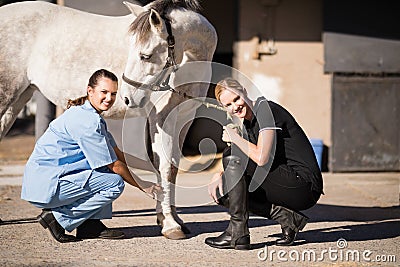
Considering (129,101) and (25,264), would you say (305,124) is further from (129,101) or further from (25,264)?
(25,264)

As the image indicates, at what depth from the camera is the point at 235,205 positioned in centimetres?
409

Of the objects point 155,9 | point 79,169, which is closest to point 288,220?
point 79,169

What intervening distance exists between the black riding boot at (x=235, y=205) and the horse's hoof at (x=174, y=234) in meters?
0.32

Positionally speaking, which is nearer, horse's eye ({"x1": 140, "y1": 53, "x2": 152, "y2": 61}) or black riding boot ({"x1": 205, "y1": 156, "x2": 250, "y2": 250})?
black riding boot ({"x1": 205, "y1": 156, "x2": 250, "y2": 250})

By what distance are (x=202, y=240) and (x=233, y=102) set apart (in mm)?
996

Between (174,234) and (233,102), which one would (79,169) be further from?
(233,102)

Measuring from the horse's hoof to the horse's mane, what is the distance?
1.27m

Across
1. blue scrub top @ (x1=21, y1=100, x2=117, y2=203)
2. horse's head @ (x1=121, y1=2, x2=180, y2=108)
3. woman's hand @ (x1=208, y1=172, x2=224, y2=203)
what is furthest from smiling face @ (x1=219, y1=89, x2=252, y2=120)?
blue scrub top @ (x1=21, y1=100, x2=117, y2=203)

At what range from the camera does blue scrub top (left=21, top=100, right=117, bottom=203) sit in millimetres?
4070

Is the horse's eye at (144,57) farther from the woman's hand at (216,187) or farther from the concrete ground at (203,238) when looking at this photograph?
the concrete ground at (203,238)

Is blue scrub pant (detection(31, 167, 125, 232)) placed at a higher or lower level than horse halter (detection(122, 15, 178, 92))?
lower

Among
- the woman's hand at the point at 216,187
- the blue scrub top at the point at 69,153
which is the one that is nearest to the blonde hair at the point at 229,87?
the woman's hand at the point at 216,187

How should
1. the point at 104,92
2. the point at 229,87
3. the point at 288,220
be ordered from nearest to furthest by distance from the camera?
1. the point at 229,87
2. the point at 104,92
3. the point at 288,220

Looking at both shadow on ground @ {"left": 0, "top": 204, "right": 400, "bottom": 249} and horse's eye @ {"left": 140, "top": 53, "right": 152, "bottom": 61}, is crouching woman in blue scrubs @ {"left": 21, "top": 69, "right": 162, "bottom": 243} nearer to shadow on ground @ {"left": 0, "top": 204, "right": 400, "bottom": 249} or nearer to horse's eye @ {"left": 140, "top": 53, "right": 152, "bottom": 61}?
horse's eye @ {"left": 140, "top": 53, "right": 152, "bottom": 61}
